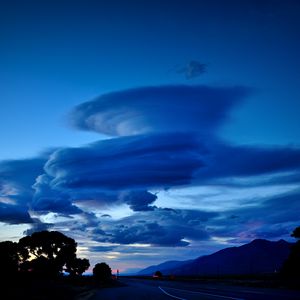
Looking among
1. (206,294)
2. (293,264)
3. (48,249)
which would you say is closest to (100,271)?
(48,249)

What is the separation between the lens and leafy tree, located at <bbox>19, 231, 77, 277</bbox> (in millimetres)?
100500

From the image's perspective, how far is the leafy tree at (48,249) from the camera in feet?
330

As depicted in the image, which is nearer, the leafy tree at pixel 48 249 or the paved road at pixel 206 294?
the paved road at pixel 206 294

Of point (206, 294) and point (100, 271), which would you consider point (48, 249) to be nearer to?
point (100, 271)

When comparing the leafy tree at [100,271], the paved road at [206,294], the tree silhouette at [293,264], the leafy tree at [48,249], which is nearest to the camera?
the paved road at [206,294]

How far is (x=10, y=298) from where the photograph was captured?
26.9m

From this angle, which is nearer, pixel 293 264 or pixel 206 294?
pixel 206 294

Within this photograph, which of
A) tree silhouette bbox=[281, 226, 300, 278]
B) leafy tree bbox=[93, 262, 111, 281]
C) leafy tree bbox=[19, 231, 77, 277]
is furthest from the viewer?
leafy tree bbox=[93, 262, 111, 281]

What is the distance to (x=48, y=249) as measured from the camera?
10212 cm

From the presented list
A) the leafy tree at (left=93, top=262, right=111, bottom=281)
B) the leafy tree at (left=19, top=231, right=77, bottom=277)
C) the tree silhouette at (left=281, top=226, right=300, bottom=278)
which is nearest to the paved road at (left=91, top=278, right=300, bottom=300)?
the tree silhouette at (left=281, top=226, right=300, bottom=278)

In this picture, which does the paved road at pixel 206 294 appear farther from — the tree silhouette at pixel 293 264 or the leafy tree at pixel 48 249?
the leafy tree at pixel 48 249

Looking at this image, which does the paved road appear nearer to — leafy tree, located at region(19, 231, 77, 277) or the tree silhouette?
the tree silhouette

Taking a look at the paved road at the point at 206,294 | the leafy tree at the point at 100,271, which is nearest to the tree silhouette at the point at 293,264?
the paved road at the point at 206,294

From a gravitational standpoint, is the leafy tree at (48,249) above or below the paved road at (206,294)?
above
